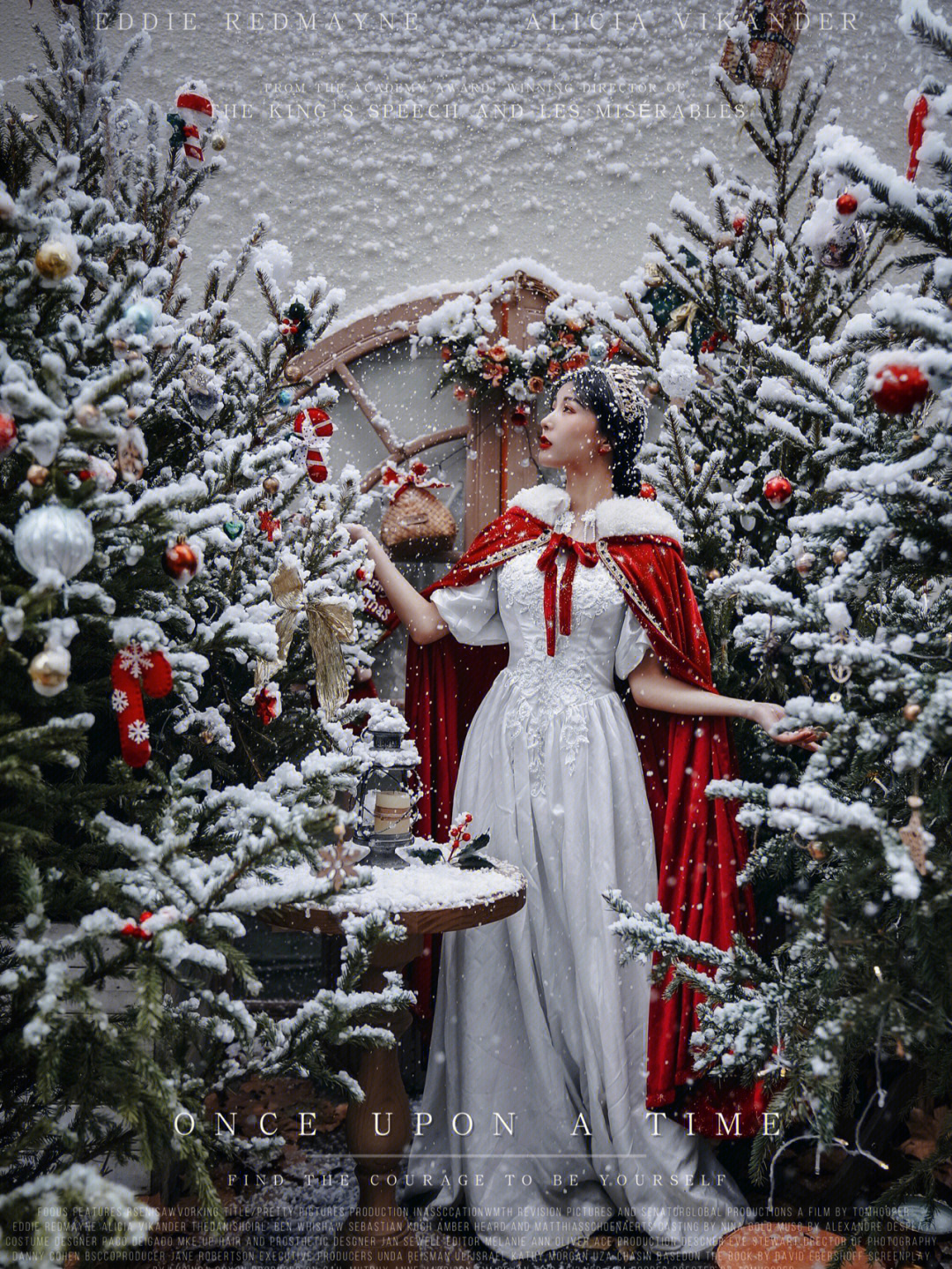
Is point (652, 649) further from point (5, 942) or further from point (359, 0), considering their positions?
point (359, 0)

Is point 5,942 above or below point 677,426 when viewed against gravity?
below

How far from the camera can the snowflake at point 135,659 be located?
1899mm

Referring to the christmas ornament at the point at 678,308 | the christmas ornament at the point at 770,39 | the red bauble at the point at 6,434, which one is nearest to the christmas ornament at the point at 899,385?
the red bauble at the point at 6,434

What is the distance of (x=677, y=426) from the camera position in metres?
3.36

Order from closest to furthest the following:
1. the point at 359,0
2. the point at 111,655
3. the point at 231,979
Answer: the point at 111,655
the point at 231,979
the point at 359,0

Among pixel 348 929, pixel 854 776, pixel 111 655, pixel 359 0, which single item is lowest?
pixel 348 929

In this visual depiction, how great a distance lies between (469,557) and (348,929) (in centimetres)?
139

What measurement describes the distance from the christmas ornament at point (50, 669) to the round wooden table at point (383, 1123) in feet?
3.26

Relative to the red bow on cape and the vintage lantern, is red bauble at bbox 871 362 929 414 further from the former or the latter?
the vintage lantern

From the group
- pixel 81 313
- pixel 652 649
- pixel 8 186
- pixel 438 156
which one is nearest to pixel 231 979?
pixel 652 649

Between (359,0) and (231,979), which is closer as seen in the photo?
(231,979)

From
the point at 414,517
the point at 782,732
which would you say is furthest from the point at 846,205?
the point at 414,517

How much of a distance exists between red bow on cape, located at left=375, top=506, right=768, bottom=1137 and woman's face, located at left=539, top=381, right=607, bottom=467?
231 millimetres

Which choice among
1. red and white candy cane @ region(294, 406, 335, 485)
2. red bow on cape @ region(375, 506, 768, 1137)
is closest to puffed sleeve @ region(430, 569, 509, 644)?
red bow on cape @ region(375, 506, 768, 1137)
